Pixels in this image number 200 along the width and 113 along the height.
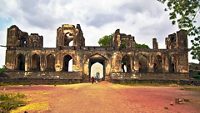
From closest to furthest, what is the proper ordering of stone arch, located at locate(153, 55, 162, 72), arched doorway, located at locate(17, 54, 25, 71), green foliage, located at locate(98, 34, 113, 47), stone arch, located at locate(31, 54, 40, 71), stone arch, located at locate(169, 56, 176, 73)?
stone arch, located at locate(169, 56, 176, 73) → arched doorway, located at locate(17, 54, 25, 71) → stone arch, located at locate(31, 54, 40, 71) → stone arch, located at locate(153, 55, 162, 72) → green foliage, located at locate(98, 34, 113, 47)

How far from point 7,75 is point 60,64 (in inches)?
322

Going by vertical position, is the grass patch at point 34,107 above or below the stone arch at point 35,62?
below

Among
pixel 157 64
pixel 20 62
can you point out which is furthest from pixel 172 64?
pixel 20 62

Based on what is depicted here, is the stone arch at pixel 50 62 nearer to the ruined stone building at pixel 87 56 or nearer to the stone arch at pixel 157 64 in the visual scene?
the ruined stone building at pixel 87 56

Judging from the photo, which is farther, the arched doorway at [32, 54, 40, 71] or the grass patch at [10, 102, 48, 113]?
the arched doorway at [32, 54, 40, 71]

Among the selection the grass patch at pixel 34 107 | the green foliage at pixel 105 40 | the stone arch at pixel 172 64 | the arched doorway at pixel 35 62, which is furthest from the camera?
the green foliage at pixel 105 40

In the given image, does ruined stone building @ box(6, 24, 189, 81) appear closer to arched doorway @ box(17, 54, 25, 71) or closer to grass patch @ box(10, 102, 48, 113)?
arched doorway @ box(17, 54, 25, 71)

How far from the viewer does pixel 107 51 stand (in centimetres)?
4350

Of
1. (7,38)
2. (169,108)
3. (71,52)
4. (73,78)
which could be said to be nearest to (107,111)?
(169,108)

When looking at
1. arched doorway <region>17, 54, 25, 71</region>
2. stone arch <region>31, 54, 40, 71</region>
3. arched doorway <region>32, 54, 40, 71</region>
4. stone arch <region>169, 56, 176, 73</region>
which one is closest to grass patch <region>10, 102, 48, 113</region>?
stone arch <region>31, 54, 40, 71</region>

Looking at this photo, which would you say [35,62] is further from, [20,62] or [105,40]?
[105,40]

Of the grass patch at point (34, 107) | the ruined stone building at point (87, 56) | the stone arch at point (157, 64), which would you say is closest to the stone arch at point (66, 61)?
the ruined stone building at point (87, 56)

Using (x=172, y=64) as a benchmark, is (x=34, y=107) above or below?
below

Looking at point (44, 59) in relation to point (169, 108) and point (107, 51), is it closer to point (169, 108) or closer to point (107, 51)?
point (107, 51)
